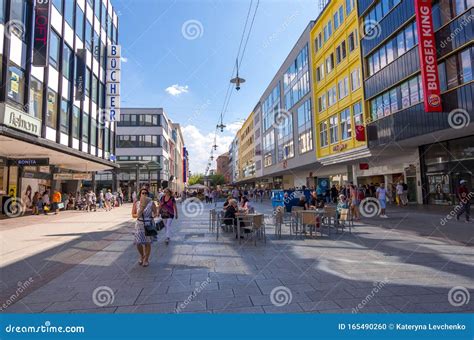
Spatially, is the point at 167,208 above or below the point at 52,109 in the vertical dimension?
below

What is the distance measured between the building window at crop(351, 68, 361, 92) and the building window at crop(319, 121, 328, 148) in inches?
202

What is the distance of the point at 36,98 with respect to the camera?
17.8 meters

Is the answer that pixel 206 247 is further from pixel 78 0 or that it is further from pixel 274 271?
pixel 78 0

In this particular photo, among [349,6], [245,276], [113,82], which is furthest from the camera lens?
[113,82]

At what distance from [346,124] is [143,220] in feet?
72.3

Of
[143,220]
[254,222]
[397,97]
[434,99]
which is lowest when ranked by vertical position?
[254,222]

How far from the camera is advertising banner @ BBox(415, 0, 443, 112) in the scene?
15.5 metres

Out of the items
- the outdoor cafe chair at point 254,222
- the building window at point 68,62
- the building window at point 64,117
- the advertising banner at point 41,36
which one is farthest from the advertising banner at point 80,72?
the outdoor cafe chair at point 254,222

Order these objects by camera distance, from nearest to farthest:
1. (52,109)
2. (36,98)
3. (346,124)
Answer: (36,98), (52,109), (346,124)

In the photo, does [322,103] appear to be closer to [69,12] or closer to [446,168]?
[446,168]

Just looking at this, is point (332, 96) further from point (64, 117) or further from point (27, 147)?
point (27, 147)

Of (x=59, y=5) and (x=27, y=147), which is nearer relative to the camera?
(x=27, y=147)

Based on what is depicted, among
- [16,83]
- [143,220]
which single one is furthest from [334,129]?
[143,220]

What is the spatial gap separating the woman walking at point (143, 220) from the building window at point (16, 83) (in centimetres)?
1237
